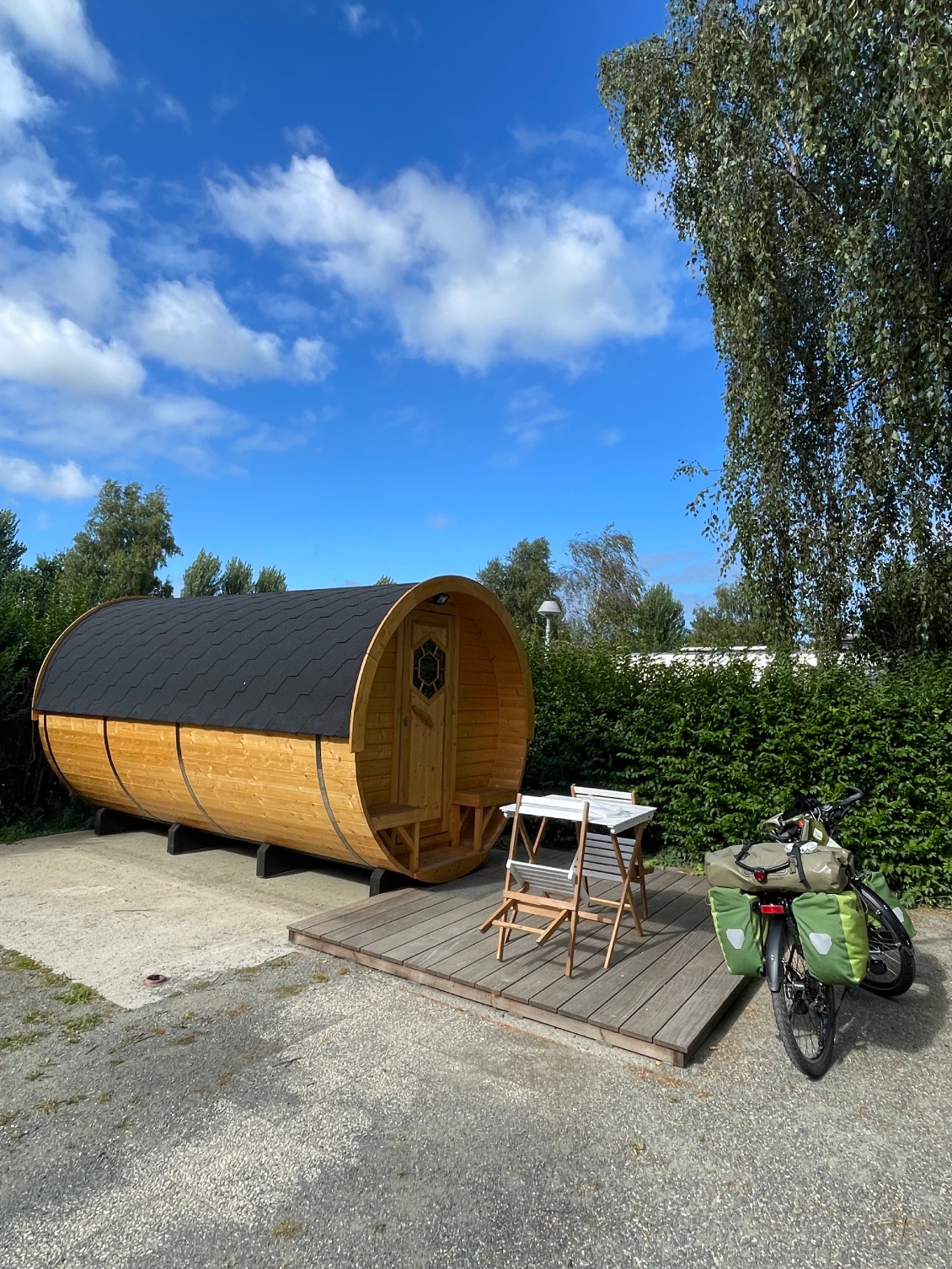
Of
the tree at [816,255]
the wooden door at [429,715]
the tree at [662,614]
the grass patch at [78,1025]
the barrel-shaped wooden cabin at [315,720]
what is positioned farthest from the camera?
the tree at [662,614]

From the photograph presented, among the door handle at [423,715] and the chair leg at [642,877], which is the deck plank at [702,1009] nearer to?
the chair leg at [642,877]

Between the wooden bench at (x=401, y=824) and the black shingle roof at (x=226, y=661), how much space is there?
86 centimetres

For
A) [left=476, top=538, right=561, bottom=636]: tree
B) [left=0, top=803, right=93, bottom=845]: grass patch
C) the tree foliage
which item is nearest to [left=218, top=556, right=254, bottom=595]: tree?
the tree foliage

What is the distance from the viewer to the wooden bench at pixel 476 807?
6.84m

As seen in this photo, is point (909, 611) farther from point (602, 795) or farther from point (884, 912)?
point (884, 912)

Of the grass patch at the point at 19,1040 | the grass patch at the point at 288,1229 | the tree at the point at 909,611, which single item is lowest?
the grass patch at the point at 288,1229

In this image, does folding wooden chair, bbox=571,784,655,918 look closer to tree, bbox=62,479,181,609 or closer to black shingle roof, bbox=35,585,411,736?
black shingle roof, bbox=35,585,411,736

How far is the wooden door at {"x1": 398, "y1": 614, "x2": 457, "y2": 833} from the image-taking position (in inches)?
261

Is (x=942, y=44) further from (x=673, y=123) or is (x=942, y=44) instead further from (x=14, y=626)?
(x=14, y=626)

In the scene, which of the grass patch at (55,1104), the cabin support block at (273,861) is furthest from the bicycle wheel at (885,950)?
the cabin support block at (273,861)

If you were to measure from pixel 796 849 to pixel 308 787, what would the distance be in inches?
138

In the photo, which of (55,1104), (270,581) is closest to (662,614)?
(270,581)

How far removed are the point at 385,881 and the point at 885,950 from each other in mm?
3531

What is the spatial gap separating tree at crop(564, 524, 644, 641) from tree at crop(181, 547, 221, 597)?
13.2 m
